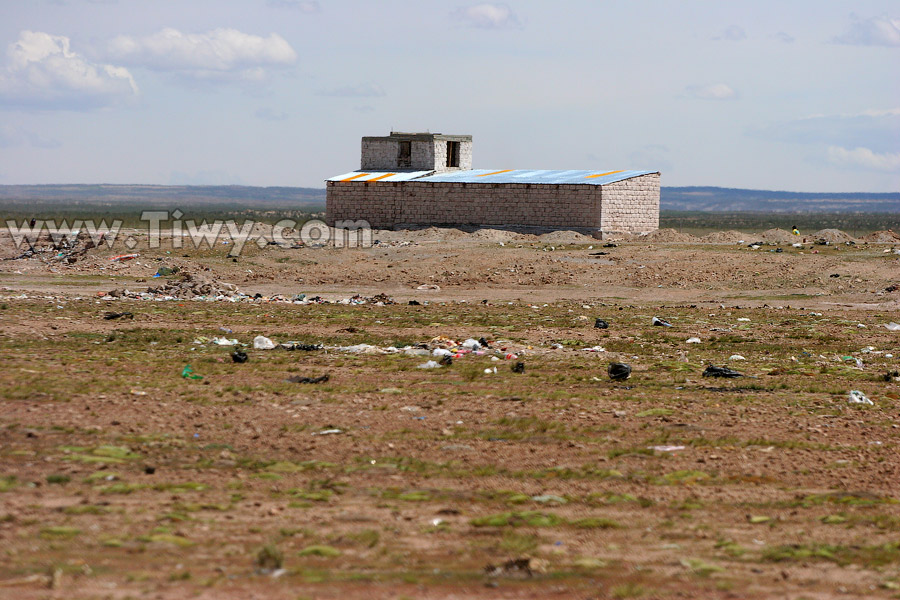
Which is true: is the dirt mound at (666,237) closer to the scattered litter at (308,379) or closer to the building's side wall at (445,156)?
the building's side wall at (445,156)

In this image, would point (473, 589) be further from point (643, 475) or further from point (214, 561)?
point (643, 475)

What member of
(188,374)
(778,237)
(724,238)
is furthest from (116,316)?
(778,237)

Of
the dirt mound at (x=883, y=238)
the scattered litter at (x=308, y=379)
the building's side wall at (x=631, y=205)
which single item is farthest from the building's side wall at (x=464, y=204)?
the scattered litter at (x=308, y=379)

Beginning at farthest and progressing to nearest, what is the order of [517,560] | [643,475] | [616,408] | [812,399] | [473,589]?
[812,399] → [616,408] → [643,475] → [517,560] → [473,589]

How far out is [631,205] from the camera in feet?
120

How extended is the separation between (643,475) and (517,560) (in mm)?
2276

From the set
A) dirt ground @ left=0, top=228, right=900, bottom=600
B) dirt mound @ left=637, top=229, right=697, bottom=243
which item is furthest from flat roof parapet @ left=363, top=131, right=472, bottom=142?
dirt ground @ left=0, top=228, right=900, bottom=600

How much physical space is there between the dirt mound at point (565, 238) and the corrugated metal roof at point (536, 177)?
2178 mm

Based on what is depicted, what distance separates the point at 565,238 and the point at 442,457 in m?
25.6

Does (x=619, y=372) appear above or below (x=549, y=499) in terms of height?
above

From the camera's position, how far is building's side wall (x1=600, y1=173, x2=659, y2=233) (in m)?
35.2

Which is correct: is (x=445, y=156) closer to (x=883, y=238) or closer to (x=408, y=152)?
(x=408, y=152)

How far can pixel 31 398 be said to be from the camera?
947 centimetres

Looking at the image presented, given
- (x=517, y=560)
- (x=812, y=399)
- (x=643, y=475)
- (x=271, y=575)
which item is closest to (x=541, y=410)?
(x=643, y=475)
